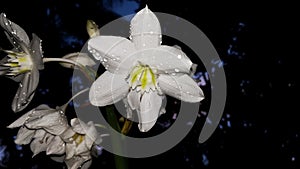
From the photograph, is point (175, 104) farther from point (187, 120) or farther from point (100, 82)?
point (100, 82)

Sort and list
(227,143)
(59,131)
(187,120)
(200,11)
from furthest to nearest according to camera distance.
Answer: (227,143) < (200,11) < (187,120) < (59,131)

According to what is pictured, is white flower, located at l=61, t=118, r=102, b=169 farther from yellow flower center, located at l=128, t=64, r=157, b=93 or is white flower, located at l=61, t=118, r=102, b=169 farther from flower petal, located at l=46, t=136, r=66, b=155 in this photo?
yellow flower center, located at l=128, t=64, r=157, b=93

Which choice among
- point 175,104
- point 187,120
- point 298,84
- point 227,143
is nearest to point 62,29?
point 175,104

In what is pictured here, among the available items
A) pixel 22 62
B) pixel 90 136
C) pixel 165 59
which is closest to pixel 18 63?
pixel 22 62

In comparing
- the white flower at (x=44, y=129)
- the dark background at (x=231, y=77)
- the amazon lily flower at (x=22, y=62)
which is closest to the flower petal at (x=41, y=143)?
the white flower at (x=44, y=129)

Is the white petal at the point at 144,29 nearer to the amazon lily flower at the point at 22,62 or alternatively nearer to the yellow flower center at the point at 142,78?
the yellow flower center at the point at 142,78

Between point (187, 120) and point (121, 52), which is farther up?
point (121, 52)
